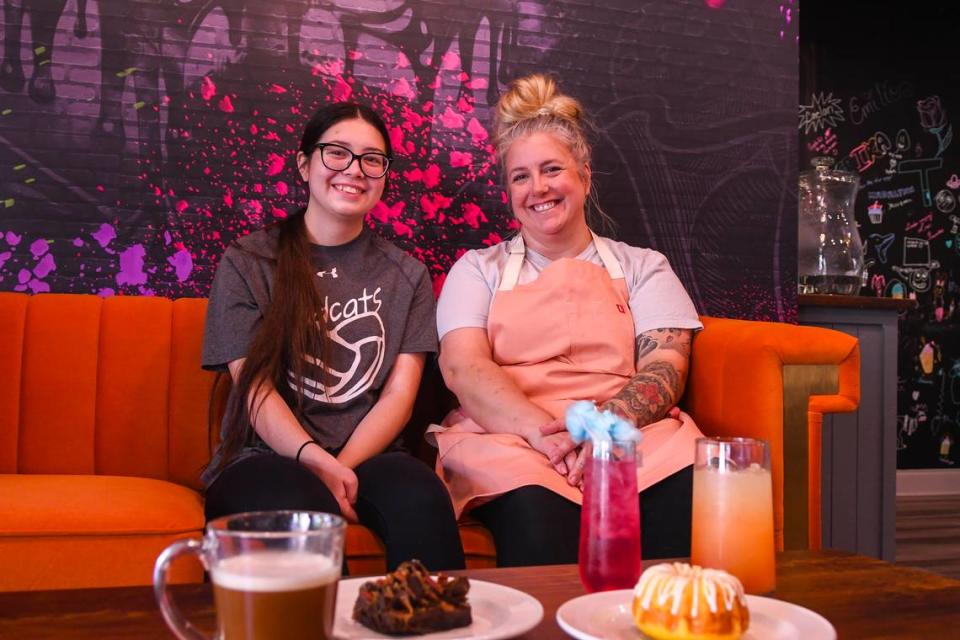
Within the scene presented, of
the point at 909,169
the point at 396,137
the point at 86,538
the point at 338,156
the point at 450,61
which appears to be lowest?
the point at 86,538

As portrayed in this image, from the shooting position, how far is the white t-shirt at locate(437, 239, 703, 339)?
2117mm

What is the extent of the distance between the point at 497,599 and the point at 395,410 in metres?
1.01

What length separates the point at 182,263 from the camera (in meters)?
2.30

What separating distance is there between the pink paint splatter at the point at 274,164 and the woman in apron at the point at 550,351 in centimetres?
56

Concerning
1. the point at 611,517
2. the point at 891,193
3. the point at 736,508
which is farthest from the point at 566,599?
the point at 891,193

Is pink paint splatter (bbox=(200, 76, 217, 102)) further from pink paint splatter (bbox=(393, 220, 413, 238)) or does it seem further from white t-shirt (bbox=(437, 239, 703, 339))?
white t-shirt (bbox=(437, 239, 703, 339))

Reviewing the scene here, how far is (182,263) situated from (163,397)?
368mm

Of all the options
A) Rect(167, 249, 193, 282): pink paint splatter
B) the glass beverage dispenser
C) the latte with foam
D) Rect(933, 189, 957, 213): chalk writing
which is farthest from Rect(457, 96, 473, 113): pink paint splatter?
Rect(933, 189, 957, 213): chalk writing

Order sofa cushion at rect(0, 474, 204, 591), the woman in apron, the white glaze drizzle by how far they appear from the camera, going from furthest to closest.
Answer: the woman in apron
sofa cushion at rect(0, 474, 204, 591)
the white glaze drizzle

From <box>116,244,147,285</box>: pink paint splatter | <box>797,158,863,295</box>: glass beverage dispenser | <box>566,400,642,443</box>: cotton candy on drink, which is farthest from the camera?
<box>797,158,863,295</box>: glass beverage dispenser

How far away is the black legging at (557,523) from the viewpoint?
165cm

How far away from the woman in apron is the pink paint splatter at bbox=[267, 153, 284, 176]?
560mm

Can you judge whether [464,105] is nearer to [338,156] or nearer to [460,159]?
[460,159]

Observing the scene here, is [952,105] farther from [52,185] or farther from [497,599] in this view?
[497,599]
